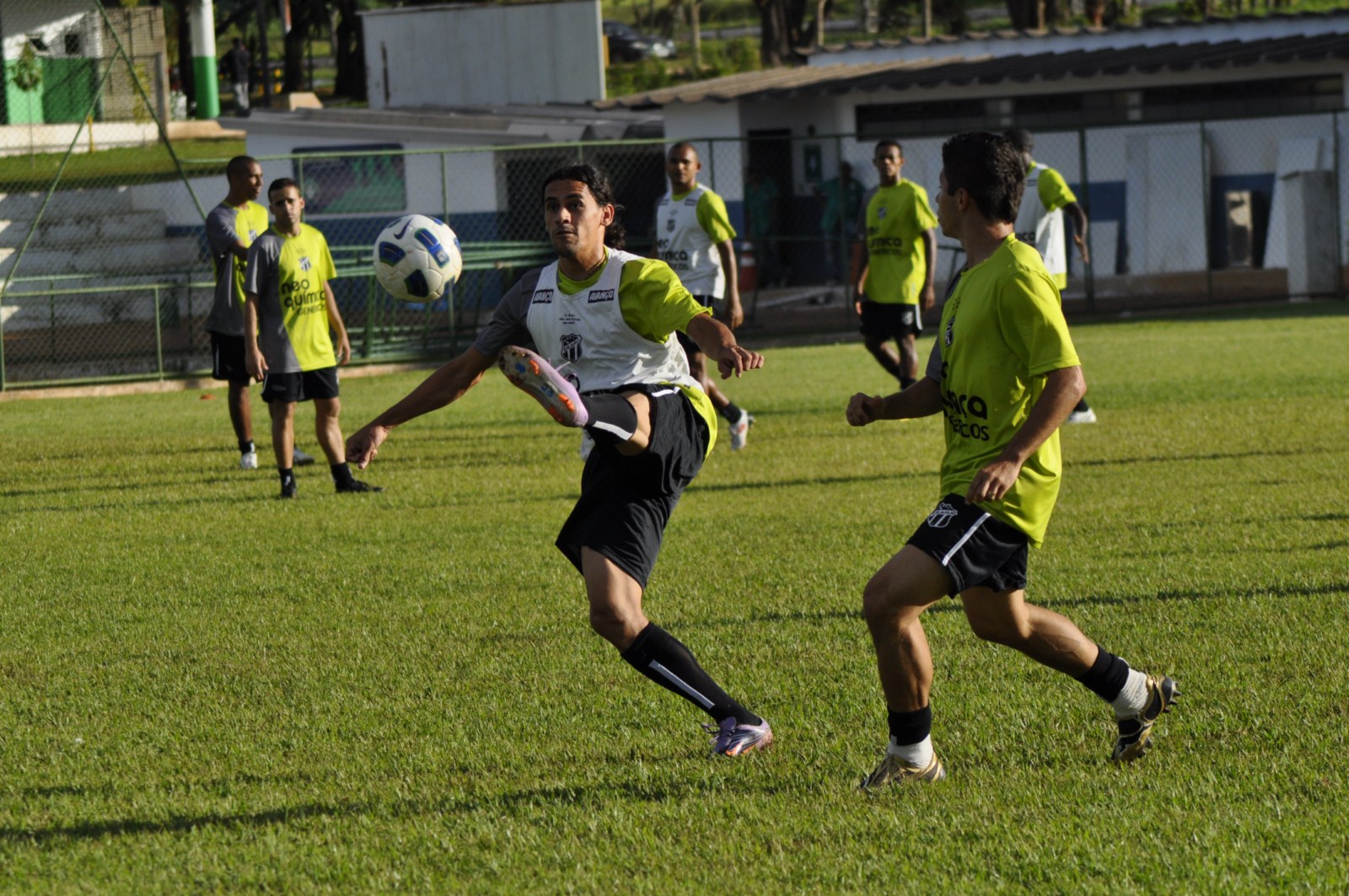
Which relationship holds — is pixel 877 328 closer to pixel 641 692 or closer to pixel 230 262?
pixel 230 262

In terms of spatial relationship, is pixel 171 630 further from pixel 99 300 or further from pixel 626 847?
pixel 99 300

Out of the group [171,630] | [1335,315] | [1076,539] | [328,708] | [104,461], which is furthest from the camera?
[1335,315]

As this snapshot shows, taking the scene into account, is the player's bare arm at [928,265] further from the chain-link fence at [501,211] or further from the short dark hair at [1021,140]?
the chain-link fence at [501,211]

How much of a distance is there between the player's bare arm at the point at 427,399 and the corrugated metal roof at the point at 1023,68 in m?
21.8

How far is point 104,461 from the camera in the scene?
491 inches

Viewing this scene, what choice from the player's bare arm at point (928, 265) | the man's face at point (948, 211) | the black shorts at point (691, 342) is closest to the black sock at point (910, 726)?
the man's face at point (948, 211)

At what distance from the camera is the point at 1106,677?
15.6 feet

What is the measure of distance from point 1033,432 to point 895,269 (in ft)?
28.6

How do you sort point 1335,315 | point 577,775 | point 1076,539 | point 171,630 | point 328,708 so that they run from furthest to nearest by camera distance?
point 1335,315 < point 1076,539 < point 171,630 < point 328,708 < point 577,775

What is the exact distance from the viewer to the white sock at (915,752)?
15.1ft

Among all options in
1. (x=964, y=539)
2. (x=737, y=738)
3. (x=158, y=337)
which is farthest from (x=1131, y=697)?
(x=158, y=337)

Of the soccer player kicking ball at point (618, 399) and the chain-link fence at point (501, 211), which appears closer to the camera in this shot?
the soccer player kicking ball at point (618, 399)

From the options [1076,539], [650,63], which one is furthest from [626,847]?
[650,63]

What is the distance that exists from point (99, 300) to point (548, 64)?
47.4 ft
